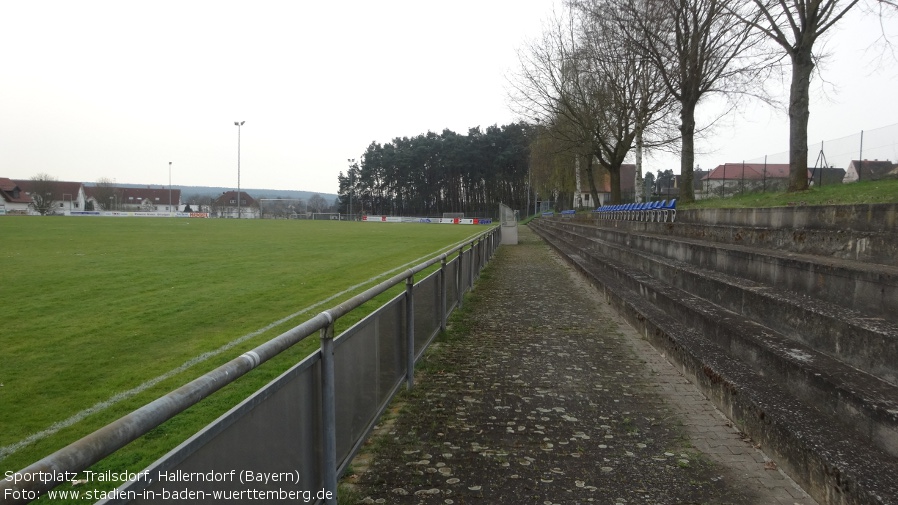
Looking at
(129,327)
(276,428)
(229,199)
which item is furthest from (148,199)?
(276,428)

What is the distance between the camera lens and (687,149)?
62.6ft

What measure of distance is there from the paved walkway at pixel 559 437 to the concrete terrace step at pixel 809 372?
498 millimetres

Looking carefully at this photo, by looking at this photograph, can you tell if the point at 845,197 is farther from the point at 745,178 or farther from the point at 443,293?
the point at 745,178

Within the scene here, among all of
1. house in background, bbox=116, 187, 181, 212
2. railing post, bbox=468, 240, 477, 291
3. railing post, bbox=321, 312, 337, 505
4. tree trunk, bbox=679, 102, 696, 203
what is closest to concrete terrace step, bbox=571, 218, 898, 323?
railing post, bbox=321, 312, 337, 505

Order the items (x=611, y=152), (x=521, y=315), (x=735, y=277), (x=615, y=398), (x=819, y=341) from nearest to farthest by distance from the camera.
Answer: (x=819, y=341) → (x=615, y=398) → (x=735, y=277) → (x=521, y=315) → (x=611, y=152)

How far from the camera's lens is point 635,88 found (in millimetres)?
25359

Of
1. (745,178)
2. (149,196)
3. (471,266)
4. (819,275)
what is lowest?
(471,266)

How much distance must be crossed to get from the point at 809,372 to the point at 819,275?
6.44 ft

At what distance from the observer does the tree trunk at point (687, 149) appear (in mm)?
18828

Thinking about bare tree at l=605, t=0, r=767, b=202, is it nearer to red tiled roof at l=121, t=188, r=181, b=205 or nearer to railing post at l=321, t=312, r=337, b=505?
railing post at l=321, t=312, r=337, b=505

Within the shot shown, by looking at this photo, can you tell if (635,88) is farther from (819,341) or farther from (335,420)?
(335,420)

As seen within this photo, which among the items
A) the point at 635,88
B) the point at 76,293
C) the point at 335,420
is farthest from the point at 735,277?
the point at 635,88

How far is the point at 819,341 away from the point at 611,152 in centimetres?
2544

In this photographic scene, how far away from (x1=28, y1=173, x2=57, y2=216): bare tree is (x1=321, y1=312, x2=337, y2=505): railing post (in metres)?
108
